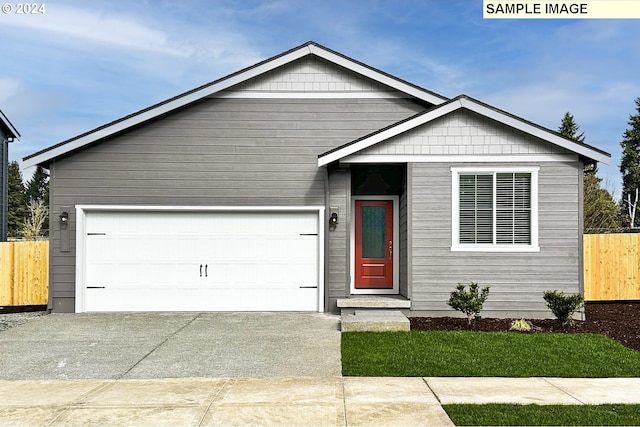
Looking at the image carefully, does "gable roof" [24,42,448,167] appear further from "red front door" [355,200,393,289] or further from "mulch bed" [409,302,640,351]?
"mulch bed" [409,302,640,351]

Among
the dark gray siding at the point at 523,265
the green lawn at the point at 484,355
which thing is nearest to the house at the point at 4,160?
the dark gray siding at the point at 523,265

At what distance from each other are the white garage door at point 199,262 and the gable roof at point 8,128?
10.8m

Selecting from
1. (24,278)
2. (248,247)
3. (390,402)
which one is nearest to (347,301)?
(248,247)

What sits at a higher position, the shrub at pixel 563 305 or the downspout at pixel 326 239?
the downspout at pixel 326 239

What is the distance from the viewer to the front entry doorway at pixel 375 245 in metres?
12.1

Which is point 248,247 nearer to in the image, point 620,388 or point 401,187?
point 401,187

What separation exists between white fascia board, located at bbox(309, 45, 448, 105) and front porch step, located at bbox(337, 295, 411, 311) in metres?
4.43

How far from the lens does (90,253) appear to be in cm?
1187

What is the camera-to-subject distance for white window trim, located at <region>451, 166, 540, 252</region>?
419 inches

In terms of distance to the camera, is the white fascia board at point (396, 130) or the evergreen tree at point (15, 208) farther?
the evergreen tree at point (15, 208)

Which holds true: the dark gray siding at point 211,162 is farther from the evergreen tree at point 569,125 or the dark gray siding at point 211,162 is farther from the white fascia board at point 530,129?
the evergreen tree at point 569,125

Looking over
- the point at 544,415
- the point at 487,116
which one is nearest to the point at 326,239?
the point at 487,116

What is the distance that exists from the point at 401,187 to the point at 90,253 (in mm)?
6907

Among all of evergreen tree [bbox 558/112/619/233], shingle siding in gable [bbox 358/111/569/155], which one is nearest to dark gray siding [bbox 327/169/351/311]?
shingle siding in gable [bbox 358/111/569/155]
